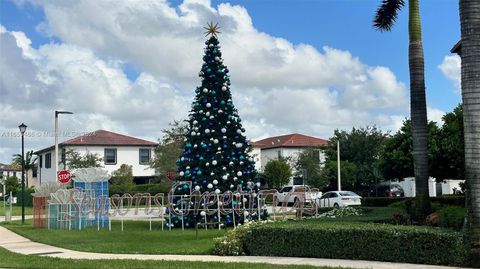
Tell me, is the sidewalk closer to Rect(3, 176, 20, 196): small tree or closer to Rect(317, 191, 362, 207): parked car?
Rect(317, 191, 362, 207): parked car

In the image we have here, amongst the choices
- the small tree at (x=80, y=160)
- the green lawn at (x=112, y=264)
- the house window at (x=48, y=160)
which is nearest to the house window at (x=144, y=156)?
the small tree at (x=80, y=160)

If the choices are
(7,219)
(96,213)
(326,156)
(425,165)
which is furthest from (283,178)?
(425,165)

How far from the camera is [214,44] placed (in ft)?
78.0

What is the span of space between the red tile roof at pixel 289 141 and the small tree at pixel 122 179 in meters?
17.5

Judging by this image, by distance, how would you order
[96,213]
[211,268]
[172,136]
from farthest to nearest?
[172,136] < [96,213] < [211,268]

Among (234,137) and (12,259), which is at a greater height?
(234,137)

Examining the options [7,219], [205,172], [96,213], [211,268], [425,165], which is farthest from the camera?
[7,219]

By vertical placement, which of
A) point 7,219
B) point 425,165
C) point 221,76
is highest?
point 221,76

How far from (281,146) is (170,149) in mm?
23571

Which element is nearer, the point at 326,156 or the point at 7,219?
the point at 7,219

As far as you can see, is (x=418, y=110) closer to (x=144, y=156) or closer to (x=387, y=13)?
(x=387, y=13)

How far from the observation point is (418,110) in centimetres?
1712

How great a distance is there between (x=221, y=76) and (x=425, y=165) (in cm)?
926

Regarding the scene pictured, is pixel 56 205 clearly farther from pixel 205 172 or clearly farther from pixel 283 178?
pixel 283 178
